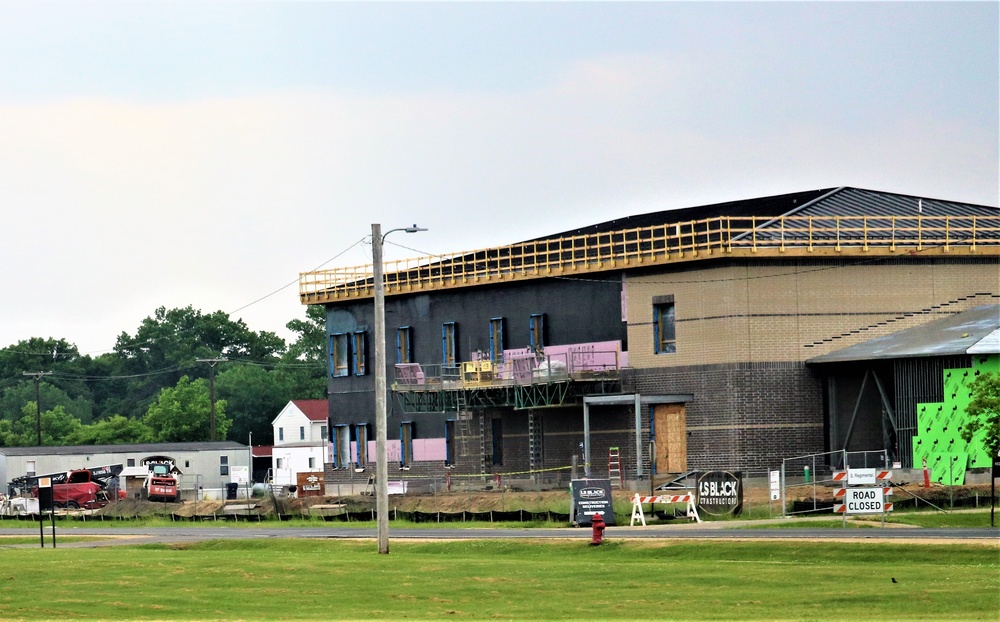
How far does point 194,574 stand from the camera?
34.6 metres

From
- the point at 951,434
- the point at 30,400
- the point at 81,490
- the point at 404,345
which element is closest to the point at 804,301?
the point at 951,434

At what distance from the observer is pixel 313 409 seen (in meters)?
131

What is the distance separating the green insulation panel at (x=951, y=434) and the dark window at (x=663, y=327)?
10.6m

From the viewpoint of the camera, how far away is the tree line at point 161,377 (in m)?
147

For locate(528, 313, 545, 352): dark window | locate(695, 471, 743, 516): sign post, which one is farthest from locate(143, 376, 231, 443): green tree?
locate(695, 471, 743, 516): sign post

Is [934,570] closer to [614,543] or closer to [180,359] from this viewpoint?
[614,543]

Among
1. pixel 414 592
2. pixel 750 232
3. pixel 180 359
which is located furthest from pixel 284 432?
pixel 414 592

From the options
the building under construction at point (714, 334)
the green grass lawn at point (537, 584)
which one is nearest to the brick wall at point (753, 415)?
the building under construction at point (714, 334)

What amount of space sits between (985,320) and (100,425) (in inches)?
3771

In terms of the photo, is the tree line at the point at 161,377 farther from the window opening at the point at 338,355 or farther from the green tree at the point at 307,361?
the window opening at the point at 338,355

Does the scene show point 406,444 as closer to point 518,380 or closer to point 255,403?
point 518,380

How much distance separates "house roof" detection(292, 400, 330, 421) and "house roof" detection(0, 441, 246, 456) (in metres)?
12.3

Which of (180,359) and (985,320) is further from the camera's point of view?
(180,359)

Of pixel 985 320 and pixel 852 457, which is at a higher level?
pixel 985 320
